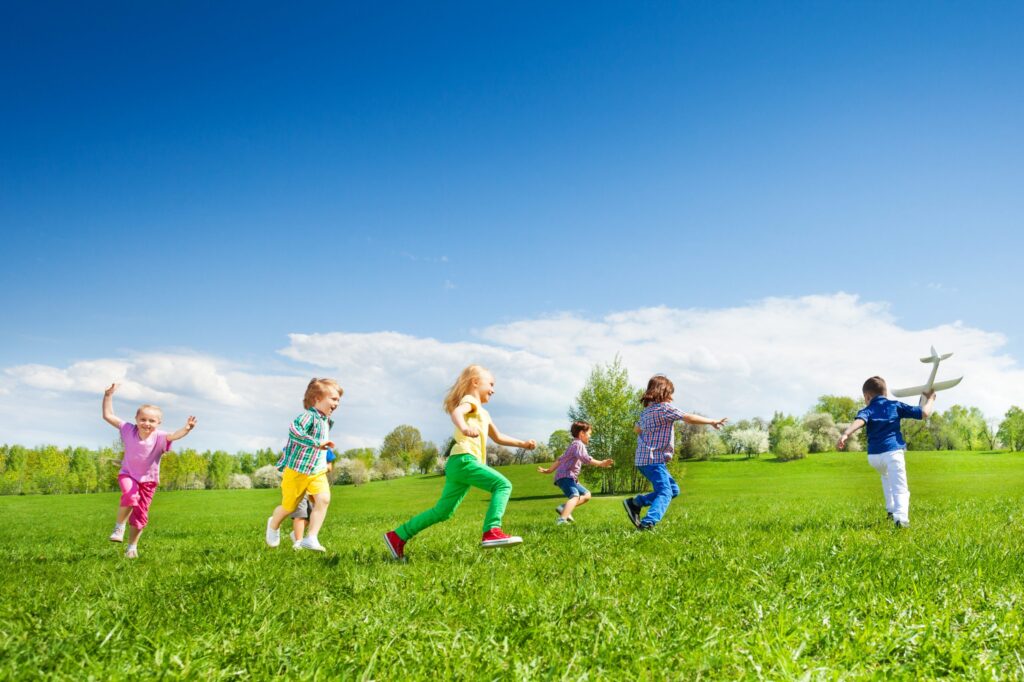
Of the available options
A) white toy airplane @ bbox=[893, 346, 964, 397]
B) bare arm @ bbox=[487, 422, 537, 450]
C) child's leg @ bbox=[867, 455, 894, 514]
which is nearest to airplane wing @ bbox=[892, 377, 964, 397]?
white toy airplane @ bbox=[893, 346, 964, 397]

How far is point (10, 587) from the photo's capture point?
18.5 ft

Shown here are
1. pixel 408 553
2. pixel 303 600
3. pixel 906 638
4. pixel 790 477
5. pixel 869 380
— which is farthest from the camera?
pixel 790 477

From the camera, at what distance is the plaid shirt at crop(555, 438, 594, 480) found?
14625mm

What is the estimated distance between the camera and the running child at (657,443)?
994 cm

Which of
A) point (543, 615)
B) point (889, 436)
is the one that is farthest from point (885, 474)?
point (543, 615)

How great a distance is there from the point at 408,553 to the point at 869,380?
7.92 metres

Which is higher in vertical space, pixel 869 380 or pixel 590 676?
pixel 869 380

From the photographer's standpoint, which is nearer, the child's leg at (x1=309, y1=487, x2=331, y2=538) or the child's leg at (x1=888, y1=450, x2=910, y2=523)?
the child's leg at (x1=309, y1=487, x2=331, y2=538)

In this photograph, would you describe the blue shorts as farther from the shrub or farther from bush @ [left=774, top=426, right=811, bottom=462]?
the shrub

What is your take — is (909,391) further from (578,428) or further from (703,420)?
(578,428)

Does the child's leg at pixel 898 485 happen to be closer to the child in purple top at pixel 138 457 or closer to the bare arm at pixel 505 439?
the bare arm at pixel 505 439

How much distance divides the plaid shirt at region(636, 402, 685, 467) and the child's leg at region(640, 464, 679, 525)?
142mm

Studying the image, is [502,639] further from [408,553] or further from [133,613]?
[408,553]

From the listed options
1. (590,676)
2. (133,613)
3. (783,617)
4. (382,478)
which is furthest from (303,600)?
(382,478)
